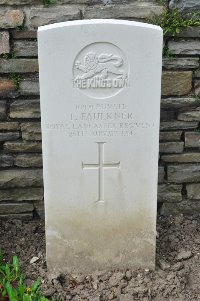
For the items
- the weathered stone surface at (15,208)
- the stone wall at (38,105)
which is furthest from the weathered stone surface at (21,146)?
the weathered stone surface at (15,208)

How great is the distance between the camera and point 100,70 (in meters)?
2.45

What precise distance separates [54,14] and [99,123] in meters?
0.79

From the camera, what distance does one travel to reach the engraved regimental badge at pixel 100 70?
242 centimetres

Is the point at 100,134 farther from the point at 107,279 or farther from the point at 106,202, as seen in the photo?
the point at 107,279

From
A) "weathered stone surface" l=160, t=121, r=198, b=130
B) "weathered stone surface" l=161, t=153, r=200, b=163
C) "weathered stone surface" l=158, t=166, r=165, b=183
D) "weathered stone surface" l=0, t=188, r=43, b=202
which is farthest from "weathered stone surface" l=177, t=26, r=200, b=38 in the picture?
"weathered stone surface" l=0, t=188, r=43, b=202

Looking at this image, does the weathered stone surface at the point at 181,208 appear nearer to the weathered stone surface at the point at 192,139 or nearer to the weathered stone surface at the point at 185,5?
the weathered stone surface at the point at 192,139

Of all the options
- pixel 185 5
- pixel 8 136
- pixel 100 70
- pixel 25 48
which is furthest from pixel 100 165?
pixel 185 5

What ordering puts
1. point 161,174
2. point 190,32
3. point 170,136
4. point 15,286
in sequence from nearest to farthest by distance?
point 15,286
point 190,32
point 170,136
point 161,174

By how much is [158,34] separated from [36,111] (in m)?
1.01

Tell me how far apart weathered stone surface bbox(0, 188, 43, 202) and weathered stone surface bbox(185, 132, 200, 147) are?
1034mm

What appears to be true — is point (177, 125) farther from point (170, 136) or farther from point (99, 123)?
point (99, 123)

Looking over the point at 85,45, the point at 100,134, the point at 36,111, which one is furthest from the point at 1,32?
the point at 100,134

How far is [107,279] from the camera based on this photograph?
279 centimetres

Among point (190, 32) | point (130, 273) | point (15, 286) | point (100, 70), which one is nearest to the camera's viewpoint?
point (100, 70)
